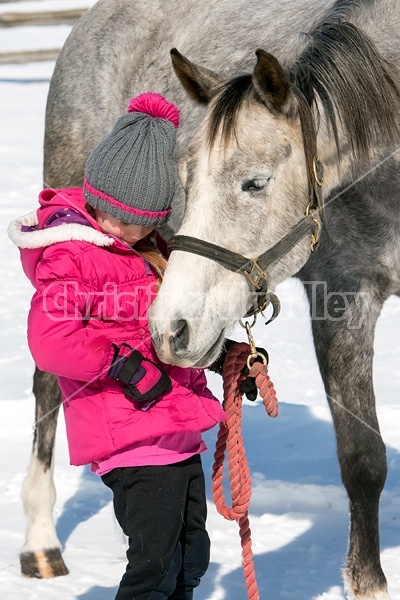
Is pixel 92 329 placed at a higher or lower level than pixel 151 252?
lower

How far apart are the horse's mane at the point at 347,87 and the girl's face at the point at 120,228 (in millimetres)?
496

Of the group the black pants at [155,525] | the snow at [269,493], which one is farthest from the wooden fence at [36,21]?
the black pants at [155,525]

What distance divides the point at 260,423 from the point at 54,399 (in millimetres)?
1384

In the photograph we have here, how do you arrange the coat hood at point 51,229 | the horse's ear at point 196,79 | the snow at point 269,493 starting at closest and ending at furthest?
the coat hood at point 51,229 < the horse's ear at point 196,79 < the snow at point 269,493

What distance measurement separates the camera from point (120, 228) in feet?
8.73

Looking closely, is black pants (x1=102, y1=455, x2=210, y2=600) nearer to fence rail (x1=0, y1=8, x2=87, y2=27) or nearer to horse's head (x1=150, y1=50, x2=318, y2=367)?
horse's head (x1=150, y1=50, x2=318, y2=367)

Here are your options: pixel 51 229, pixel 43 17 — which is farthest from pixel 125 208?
pixel 43 17

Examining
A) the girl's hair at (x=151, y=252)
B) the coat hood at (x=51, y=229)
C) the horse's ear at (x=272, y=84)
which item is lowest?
the girl's hair at (x=151, y=252)

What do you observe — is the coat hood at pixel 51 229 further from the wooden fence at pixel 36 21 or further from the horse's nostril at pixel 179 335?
the wooden fence at pixel 36 21

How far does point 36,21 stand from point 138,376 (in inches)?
554

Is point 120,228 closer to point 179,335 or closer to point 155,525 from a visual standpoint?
point 179,335

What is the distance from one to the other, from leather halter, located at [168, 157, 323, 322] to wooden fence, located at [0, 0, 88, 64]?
1277 cm

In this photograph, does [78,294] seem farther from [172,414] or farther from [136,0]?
[136,0]

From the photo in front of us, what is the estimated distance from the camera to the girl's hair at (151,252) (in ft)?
9.02
